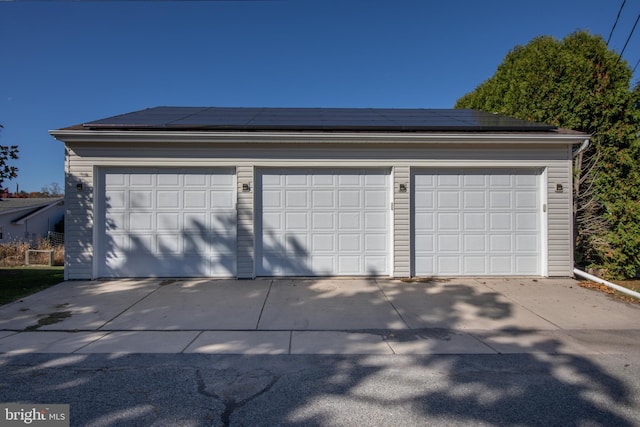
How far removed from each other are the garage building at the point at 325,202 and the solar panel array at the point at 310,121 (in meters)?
0.08

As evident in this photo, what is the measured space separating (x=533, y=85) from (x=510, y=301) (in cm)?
737

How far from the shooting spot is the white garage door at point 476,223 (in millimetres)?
7992

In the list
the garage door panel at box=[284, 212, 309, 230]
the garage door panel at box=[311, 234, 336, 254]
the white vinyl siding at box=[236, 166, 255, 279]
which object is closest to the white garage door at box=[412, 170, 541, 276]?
the garage door panel at box=[311, 234, 336, 254]

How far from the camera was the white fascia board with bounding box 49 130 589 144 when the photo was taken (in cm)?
751

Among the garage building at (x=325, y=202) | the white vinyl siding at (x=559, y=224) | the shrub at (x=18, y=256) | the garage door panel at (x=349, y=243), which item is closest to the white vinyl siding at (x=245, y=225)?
the garage building at (x=325, y=202)

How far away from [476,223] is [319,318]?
456 centimetres

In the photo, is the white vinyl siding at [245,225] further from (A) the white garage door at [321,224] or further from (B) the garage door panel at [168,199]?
(B) the garage door panel at [168,199]

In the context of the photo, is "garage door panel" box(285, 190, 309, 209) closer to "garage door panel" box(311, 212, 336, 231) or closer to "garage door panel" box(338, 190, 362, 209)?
"garage door panel" box(311, 212, 336, 231)

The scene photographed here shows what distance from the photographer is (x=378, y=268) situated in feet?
26.2

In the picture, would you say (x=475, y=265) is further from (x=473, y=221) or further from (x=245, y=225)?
(x=245, y=225)

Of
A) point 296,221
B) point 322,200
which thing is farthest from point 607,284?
point 296,221

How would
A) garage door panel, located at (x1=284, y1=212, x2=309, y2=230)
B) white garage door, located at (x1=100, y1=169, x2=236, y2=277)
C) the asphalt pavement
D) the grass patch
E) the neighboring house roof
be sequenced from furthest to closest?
the neighboring house roof, garage door panel, located at (x1=284, y1=212, x2=309, y2=230), white garage door, located at (x1=100, y1=169, x2=236, y2=277), the grass patch, the asphalt pavement

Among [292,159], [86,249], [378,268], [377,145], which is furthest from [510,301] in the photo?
[86,249]

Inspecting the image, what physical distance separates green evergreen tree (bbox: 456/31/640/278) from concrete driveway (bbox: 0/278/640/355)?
5.32ft
